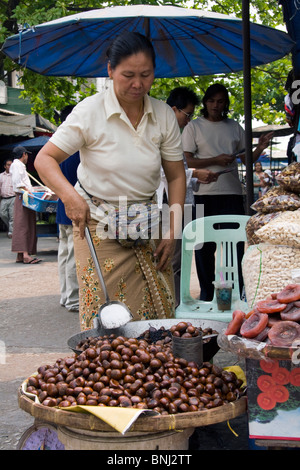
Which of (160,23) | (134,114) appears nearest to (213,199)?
(160,23)

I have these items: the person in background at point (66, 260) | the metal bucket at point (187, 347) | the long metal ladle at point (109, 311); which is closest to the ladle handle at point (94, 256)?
the long metal ladle at point (109, 311)

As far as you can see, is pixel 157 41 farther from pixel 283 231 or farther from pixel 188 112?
pixel 283 231

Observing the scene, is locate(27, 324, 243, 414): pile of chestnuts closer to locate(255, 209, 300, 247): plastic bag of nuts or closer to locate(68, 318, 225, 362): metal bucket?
locate(68, 318, 225, 362): metal bucket

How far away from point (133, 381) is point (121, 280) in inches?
36.2

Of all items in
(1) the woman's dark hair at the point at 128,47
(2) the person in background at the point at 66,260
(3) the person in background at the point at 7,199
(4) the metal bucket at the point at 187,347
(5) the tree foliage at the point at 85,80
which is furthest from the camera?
(3) the person in background at the point at 7,199

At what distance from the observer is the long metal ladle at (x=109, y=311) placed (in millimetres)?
2625

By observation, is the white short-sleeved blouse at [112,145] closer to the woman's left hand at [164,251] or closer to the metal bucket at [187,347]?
the woman's left hand at [164,251]

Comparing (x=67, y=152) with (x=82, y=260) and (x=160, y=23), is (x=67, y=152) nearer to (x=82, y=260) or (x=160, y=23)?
(x=82, y=260)

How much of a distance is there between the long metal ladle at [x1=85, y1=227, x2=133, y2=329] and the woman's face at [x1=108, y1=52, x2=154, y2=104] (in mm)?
696

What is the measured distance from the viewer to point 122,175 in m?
2.81

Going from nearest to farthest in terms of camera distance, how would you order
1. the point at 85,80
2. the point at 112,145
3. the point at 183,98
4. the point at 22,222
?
1. the point at 112,145
2. the point at 183,98
3. the point at 22,222
4. the point at 85,80

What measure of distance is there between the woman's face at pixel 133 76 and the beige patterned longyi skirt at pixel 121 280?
2.24 feet

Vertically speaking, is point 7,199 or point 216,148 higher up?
point 216,148

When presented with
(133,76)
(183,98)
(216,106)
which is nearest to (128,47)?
(133,76)
